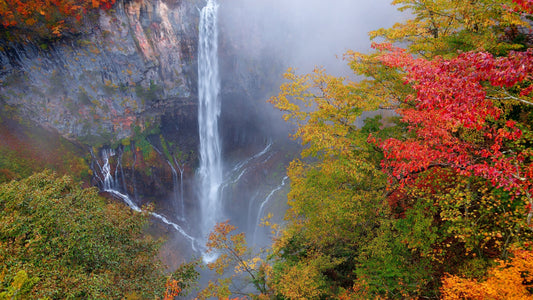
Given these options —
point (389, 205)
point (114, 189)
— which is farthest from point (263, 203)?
point (389, 205)

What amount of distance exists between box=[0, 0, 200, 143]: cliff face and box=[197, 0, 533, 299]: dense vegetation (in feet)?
66.9

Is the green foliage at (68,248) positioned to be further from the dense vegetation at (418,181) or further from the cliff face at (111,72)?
the cliff face at (111,72)

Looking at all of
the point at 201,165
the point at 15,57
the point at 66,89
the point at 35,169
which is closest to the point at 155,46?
the point at 66,89

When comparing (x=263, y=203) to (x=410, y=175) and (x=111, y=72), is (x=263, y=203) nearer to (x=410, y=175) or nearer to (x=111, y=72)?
(x=111, y=72)

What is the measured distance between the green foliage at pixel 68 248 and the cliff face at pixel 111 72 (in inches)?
682

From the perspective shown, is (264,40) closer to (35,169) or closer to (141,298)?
(35,169)

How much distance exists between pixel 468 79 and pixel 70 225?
9.30 metres

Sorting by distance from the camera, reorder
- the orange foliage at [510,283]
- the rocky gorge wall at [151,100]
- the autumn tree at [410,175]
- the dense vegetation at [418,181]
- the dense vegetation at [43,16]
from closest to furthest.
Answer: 1. the orange foliage at [510,283]
2. the dense vegetation at [418,181]
3. the autumn tree at [410,175]
4. the dense vegetation at [43,16]
5. the rocky gorge wall at [151,100]

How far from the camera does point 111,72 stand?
74.9ft

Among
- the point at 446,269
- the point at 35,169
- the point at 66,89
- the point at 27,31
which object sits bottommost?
the point at 35,169

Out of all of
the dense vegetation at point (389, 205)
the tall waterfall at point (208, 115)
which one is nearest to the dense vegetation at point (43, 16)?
the tall waterfall at point (208, 115)

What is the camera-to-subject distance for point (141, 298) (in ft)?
25.6

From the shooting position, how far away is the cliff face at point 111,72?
20922 millimetres

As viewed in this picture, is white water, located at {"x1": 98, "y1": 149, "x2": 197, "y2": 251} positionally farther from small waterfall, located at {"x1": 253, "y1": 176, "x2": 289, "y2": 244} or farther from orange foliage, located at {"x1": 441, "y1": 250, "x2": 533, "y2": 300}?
orange foliage, located at {"x1": 441, "y1": 250, "x2": 533, "y2": 300}
